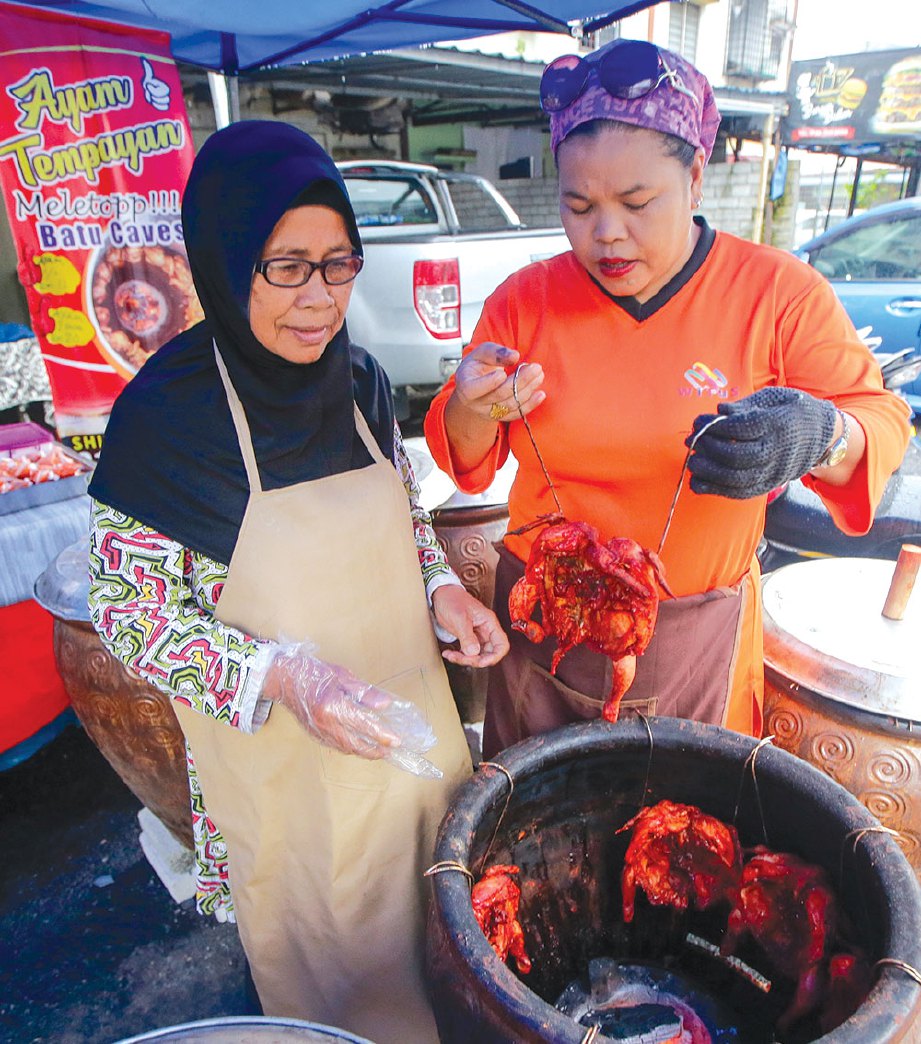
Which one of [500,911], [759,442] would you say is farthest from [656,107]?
[500,911]

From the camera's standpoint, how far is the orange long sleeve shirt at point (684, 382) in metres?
1.58

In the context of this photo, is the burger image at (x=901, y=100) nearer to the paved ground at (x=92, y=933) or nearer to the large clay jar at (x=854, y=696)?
the large clay jar at (x=854, y=696)

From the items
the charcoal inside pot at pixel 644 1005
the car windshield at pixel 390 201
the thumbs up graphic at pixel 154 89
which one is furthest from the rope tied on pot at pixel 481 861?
the car windshield at pixel 390 201

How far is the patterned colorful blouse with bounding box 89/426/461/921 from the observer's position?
153 cm

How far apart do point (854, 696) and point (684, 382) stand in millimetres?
981

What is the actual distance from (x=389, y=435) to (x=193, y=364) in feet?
1.70

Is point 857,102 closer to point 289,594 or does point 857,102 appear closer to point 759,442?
point 759,442

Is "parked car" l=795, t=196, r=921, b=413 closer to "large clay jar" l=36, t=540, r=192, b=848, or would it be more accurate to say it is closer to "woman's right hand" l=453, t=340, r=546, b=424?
"woman's right hand" l=453, t=340, r=546, b=424

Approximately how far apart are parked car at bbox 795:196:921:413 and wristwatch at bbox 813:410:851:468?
671 centimetres

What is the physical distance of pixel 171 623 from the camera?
1.57 m

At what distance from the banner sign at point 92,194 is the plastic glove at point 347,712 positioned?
12.2 ft

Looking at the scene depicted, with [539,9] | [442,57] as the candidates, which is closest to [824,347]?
[539,9]

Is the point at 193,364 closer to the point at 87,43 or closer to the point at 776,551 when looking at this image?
the point at 87,43

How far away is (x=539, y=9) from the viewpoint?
2.92 meters
